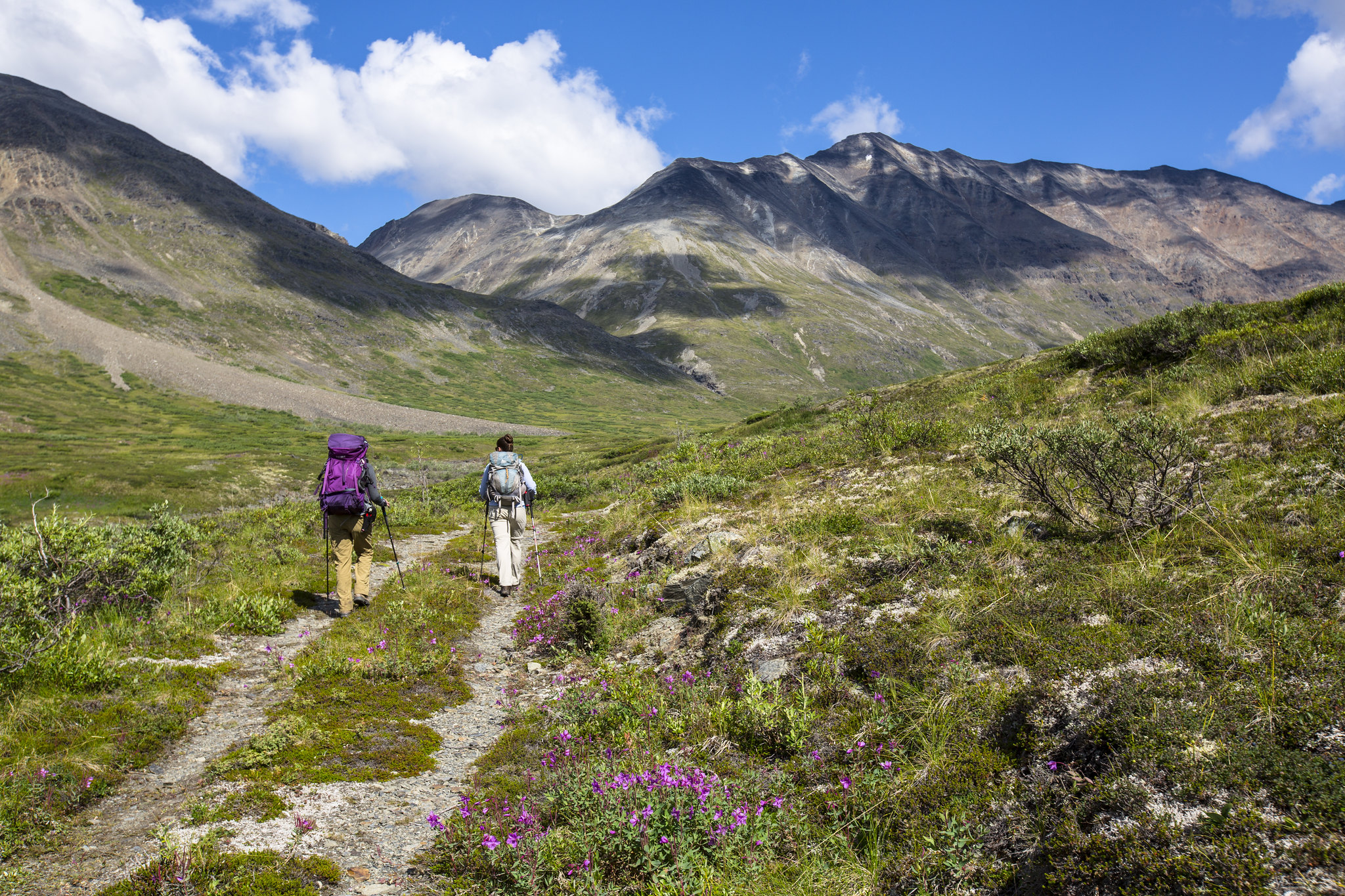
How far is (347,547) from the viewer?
39.8 feet

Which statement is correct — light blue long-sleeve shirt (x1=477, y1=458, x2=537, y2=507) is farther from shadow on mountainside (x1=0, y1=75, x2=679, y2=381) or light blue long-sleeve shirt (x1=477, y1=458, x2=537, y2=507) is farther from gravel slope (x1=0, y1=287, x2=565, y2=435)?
shadow on mountainside (x1=0, y1=75, x2=679, y2=381)

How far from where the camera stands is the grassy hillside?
3.74m

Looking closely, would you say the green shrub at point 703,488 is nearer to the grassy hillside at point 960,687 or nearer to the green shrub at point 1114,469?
the grassy hillside at point 960,687

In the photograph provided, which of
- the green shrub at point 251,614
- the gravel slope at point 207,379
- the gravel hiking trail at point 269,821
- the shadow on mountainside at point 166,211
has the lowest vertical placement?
the gravel hiking trail at point 269,821

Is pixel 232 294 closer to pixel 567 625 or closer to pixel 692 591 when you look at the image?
pixel 567 625

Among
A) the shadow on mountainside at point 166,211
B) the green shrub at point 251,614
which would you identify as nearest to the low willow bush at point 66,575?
the green shrub at point 251,614

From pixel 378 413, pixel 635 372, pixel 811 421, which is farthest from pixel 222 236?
pixel 811 421

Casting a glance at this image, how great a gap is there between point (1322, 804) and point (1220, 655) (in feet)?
4.79

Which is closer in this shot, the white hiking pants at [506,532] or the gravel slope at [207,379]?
the white hiking pants at [506,532]

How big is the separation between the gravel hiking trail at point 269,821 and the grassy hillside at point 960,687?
0.79ft

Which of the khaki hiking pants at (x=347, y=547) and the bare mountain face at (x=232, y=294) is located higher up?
the bare mountain face at (x=232, y=294)

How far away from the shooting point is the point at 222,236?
164375 millimetres

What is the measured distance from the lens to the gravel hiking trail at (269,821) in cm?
470

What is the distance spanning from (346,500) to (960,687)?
11.0 m
